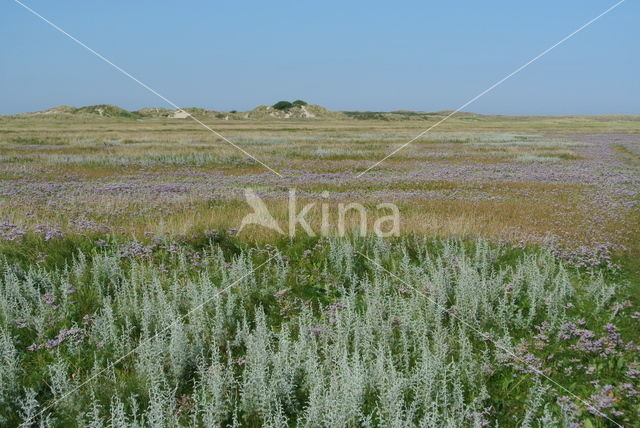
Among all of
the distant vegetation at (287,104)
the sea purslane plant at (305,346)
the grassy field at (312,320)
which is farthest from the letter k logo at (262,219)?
the distant vegetation at (287,104)

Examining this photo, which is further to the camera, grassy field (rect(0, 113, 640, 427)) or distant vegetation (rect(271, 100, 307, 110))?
distant vegetation (rect(271, 100, 307, 110))

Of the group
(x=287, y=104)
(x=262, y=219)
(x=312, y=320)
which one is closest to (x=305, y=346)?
(x=312, y=320)

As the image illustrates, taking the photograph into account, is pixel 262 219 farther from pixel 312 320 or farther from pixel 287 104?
pixel 287 104

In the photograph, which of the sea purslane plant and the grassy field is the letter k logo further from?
the sea purslane plant

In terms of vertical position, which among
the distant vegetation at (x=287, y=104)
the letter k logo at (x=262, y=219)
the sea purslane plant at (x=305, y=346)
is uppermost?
the distant vegetation at (x=287, y=104)

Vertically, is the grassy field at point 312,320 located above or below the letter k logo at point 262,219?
below

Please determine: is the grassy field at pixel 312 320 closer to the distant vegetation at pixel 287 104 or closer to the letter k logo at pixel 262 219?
the letter k logo at pixel 262 219

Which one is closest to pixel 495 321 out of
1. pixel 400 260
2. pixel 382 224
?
pixel 400 260

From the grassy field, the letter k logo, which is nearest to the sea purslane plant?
the grassy field

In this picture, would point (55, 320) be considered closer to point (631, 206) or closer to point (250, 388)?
point (250, 388)

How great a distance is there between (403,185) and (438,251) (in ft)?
40.8

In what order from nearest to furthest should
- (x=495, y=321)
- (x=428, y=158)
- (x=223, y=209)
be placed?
(x=495, y=321), (x=223, y=209), (x=428, y=158)

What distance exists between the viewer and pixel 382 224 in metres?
11.8

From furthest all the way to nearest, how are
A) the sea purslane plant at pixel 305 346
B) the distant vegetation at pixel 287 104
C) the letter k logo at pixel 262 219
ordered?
1. the distant vegetation at pixel 287 104
2. the letter k logo at pixel 262 219
3. the sea purslane plant at pixel 305 346
